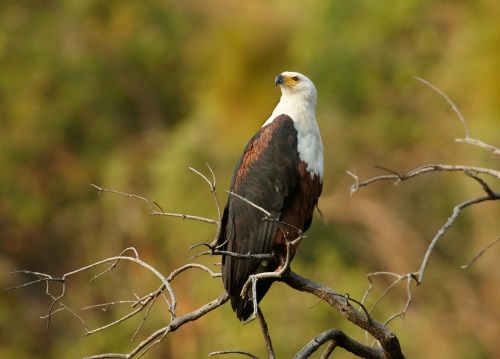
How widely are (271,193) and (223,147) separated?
1146 cm

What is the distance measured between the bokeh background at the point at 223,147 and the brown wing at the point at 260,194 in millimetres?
7084

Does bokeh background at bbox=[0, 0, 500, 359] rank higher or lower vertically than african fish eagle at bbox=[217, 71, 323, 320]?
lower

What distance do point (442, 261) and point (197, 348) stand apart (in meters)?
4.13

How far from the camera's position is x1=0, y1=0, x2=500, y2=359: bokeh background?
55.7 ft

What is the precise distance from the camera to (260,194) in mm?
6359

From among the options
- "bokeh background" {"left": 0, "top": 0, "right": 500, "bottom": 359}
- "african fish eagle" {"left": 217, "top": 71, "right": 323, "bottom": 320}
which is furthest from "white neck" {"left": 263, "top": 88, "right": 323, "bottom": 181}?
"bokeh background" {"left": 0, "top": 0, "right": 500, "bottom": 359}

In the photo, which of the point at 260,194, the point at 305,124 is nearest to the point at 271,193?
the point at 260,194

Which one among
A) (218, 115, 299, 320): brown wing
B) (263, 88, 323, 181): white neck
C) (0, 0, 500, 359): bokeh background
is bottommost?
(0, 0, 500, 359): bokeh background

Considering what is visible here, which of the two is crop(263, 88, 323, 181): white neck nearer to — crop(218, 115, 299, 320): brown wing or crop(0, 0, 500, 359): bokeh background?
Result: crop(218, 115, 299, 320): brown wing

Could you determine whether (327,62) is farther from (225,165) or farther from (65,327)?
(65,327)

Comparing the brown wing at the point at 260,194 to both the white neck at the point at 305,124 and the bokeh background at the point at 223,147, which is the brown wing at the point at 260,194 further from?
the bokeh background at the point at 223,147

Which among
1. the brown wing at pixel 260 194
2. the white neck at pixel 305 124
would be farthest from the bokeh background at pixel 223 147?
the brown wing at pixel 260 194

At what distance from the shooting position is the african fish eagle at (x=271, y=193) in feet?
20.2

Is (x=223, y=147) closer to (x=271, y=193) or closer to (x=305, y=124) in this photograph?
(x=305, y=124)
